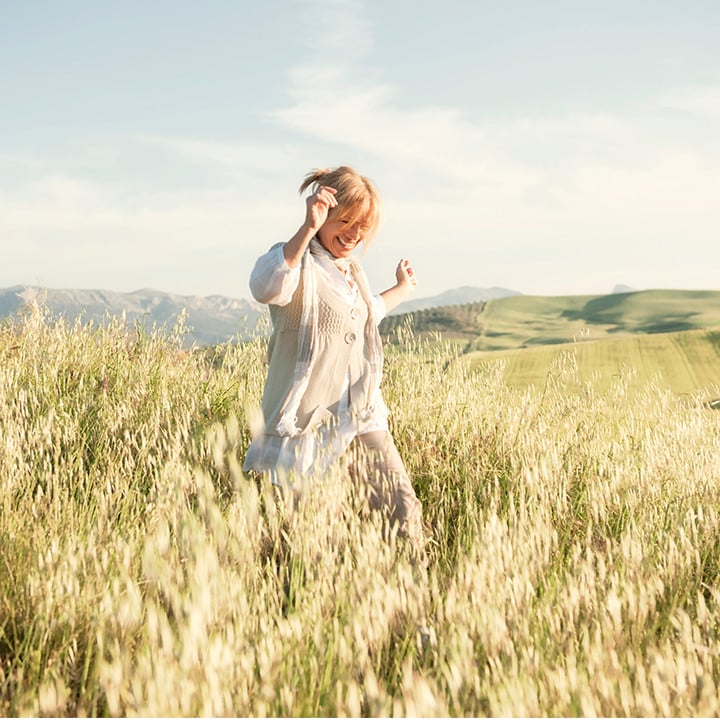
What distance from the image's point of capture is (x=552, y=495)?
246 cm

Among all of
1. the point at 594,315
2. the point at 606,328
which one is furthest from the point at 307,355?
the point at 594,315

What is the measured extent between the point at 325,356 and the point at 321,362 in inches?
1.1

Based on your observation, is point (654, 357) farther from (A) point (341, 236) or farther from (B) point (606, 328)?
(B) point (606, 328)

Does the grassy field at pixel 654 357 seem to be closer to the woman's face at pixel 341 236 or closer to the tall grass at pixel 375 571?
the tall grass at pixel 375 571

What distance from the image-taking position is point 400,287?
346cm

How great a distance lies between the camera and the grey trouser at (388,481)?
8.30 ft

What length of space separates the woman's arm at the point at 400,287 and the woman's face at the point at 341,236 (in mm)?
428

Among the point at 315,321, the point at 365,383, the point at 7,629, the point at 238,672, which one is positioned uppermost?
the point at 315,321

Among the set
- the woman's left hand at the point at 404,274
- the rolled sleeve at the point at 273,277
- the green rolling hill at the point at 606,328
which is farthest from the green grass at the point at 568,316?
the rolled sleeve at the point at 273,277

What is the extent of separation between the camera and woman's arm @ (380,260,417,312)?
3.38 metres

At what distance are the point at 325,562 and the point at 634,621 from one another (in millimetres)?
720

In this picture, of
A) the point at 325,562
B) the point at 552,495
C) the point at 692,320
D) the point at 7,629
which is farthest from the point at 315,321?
the point at 692,320

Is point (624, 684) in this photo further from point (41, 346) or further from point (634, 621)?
point (41, 346)

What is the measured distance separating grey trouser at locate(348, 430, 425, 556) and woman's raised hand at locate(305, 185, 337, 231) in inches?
32.0
